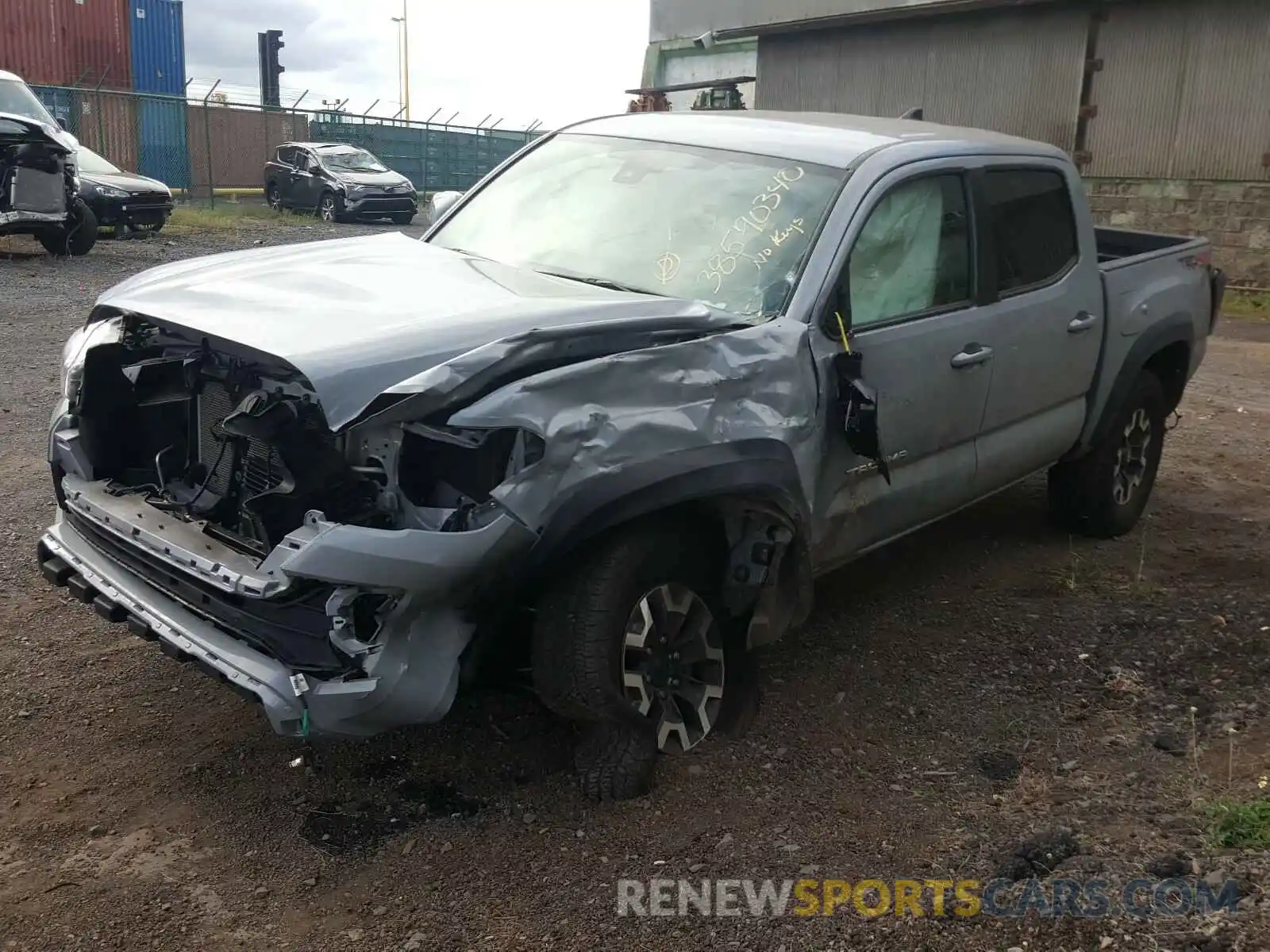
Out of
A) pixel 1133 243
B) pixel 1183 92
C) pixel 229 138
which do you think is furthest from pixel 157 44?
pixel 1133 243

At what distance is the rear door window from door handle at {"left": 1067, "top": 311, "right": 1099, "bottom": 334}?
19cm

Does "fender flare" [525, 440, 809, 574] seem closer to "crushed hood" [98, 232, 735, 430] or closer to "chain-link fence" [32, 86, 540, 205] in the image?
"crushed hood" [98, 232, 735, 430]

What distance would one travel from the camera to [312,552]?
8.54ft

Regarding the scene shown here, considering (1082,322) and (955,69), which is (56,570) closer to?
(1082,322)

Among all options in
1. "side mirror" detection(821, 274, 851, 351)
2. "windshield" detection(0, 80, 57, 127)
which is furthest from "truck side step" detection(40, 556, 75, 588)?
"windshield" detection(0, 80, 57, 127)

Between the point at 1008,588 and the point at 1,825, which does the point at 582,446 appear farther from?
the point at 1008,588

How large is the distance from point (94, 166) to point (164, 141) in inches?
369

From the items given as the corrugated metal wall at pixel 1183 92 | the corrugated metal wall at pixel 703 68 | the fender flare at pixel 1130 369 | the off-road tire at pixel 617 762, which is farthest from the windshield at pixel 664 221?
the corrugated metal wall at pixel 703 68

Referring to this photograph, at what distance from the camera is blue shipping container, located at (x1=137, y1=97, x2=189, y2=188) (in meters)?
24.2

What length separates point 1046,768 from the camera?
11.4 ft

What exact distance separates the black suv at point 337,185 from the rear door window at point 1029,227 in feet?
64.0

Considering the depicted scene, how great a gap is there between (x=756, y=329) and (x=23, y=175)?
11.9m

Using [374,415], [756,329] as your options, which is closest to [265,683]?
[374,415]

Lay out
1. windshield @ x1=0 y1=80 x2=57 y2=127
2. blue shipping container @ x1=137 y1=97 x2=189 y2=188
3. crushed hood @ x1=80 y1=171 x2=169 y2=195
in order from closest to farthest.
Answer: windshield @ x1=0 y1=80 x2=57 y2=127 < crushed hood @ x1=80 y1=171 x2=169 y2=195 < blue shipping container @ x1=137 y1=97 x2=189 y2=188
